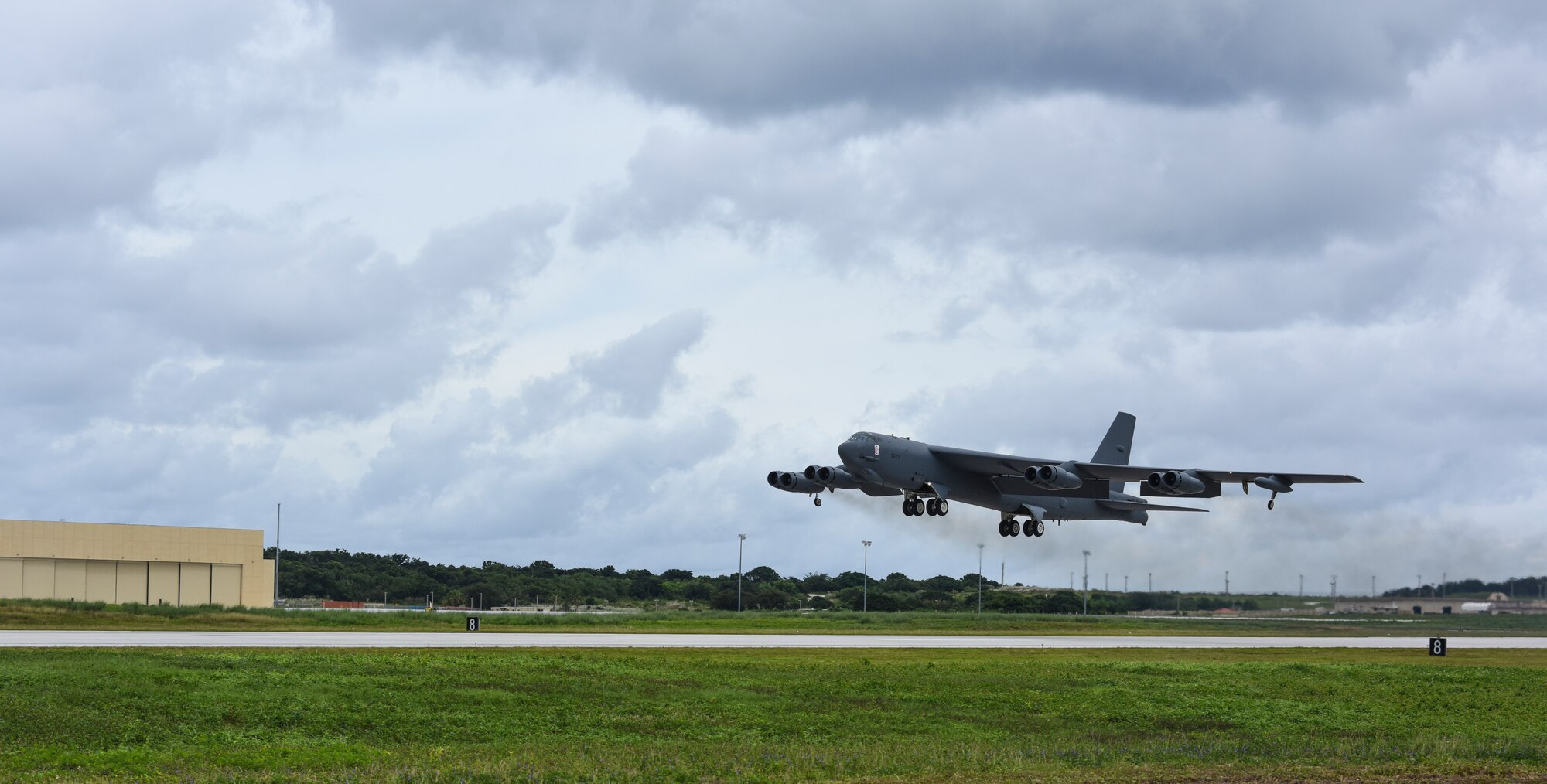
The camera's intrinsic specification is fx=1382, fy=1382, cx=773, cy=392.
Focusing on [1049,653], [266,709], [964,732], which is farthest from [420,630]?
[964,732]

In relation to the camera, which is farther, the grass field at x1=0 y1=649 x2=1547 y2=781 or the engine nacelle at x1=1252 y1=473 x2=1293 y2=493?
the engine nacelle at x1=1252 y1=473 x2=1293 y2=493

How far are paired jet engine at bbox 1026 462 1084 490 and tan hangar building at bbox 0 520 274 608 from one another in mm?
54508

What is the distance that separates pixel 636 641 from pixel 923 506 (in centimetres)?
1292

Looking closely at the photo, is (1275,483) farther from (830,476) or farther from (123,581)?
(123,581)

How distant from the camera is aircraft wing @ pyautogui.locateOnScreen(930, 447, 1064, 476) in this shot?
55500 mm

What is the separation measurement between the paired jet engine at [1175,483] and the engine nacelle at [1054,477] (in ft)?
9.22

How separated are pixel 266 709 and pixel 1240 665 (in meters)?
31.2

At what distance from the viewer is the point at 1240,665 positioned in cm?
4594

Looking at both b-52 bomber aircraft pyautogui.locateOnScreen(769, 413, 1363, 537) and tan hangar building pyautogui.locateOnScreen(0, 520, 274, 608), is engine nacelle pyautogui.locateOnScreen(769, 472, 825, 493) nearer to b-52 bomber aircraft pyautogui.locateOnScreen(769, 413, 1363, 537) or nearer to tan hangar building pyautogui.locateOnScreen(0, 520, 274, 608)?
b-52 bomber aircraft pyautogui.locateOnScreen(769, 413, 1363, 537)

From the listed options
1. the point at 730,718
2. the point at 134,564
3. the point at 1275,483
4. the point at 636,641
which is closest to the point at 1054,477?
the point at 1275,483

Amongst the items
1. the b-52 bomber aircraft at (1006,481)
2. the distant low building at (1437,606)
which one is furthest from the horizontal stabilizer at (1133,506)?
the distant low building at (1437,606)

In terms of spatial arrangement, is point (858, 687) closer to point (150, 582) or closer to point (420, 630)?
point (420, 630)

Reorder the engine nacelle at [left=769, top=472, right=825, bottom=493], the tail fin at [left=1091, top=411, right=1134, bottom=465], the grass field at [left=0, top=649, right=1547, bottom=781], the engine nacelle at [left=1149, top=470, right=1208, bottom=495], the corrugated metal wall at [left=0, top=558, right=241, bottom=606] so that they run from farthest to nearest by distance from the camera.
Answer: the corrugated metal wall at [left=0, top=558, right=241, bottom=606] < the tail fin at [left=1091, top=411, right=1134, bottom=465] < the engine nacelle at [left=769, top=472, right=825, bottom=493] < the engine nacelle at [left=1149, top=470, right=1208, bottom=495] < the grass field at [left=0, top=649, right=1547, bottom=781]

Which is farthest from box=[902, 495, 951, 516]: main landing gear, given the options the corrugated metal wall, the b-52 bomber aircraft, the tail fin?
the corrugated metal wall
